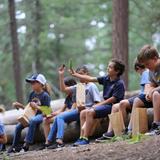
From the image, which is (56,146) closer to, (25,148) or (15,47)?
(25,148)

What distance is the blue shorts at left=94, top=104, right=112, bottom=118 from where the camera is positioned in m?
8.39

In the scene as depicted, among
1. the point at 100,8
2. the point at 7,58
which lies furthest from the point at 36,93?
the point at 7,58

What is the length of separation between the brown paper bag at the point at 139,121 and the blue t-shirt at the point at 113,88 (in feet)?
2.59

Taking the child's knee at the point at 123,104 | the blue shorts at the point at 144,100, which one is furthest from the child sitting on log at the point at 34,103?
the blue shorts at the point at 144,100

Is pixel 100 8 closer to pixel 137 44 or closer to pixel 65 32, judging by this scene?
pixel 65 32

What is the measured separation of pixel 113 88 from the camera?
8531 millimetres

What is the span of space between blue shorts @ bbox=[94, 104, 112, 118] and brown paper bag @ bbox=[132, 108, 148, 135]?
0.81m

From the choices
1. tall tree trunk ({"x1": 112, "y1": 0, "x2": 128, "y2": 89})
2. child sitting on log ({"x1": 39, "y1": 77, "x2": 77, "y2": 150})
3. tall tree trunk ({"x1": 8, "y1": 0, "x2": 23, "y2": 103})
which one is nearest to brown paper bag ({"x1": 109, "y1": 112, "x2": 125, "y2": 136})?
child sitting on log ({"x1": 39, "y1": 77, "x2": 77, "y2": 150})

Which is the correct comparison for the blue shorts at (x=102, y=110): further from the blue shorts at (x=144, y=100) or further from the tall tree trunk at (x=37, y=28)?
the tall tree trunk at (x=37, y=28)

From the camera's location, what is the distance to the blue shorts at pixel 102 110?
330 inches

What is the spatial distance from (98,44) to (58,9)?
11874mm

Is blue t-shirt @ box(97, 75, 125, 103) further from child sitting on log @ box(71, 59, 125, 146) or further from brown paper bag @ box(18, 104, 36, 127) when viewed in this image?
brown paper bag @ box(18, 104, 36, 127)

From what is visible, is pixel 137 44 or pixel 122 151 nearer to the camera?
pixel 122 151

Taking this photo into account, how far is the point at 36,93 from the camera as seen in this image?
31.1 feet
